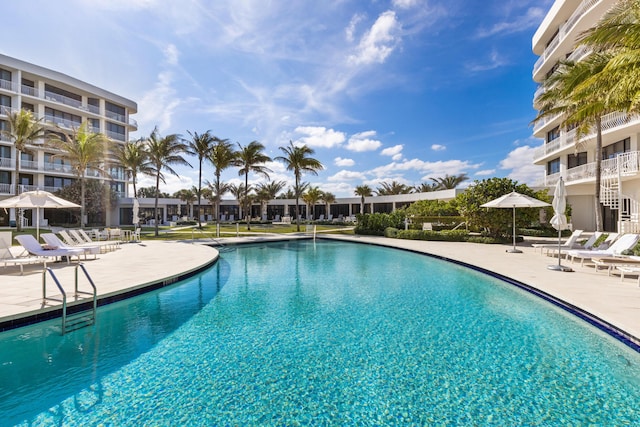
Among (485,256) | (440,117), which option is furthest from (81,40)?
(440,117)

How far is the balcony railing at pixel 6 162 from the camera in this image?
27.0 metres

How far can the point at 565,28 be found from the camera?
70.3 feet

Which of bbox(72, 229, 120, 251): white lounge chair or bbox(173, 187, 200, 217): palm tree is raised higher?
bbox(173, 187, 200, 217): palm tree

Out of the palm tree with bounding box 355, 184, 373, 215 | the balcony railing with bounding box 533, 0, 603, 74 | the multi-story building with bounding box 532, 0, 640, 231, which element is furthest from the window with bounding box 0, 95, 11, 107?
the balcony railing with bounding box 533, 0, 603, 74

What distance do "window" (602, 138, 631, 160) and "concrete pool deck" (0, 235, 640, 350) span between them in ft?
43.1

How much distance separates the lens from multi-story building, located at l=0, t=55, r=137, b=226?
2695 centimetres

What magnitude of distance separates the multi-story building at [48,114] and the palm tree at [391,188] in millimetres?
32005

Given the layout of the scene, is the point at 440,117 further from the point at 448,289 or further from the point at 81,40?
the point at 81,40

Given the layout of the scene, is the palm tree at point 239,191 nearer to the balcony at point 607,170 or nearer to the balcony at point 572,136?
the balcony at point 572,136

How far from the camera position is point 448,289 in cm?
766

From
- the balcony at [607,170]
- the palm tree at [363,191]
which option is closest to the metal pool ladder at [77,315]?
the balcony at [607,170]

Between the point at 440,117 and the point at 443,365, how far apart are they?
25580mm

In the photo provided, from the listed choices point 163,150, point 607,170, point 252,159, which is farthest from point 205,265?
point 607,170

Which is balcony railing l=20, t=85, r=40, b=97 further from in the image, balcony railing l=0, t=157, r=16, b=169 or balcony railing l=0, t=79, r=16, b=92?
balcony railing l=0, t=157, r=16, b=169
